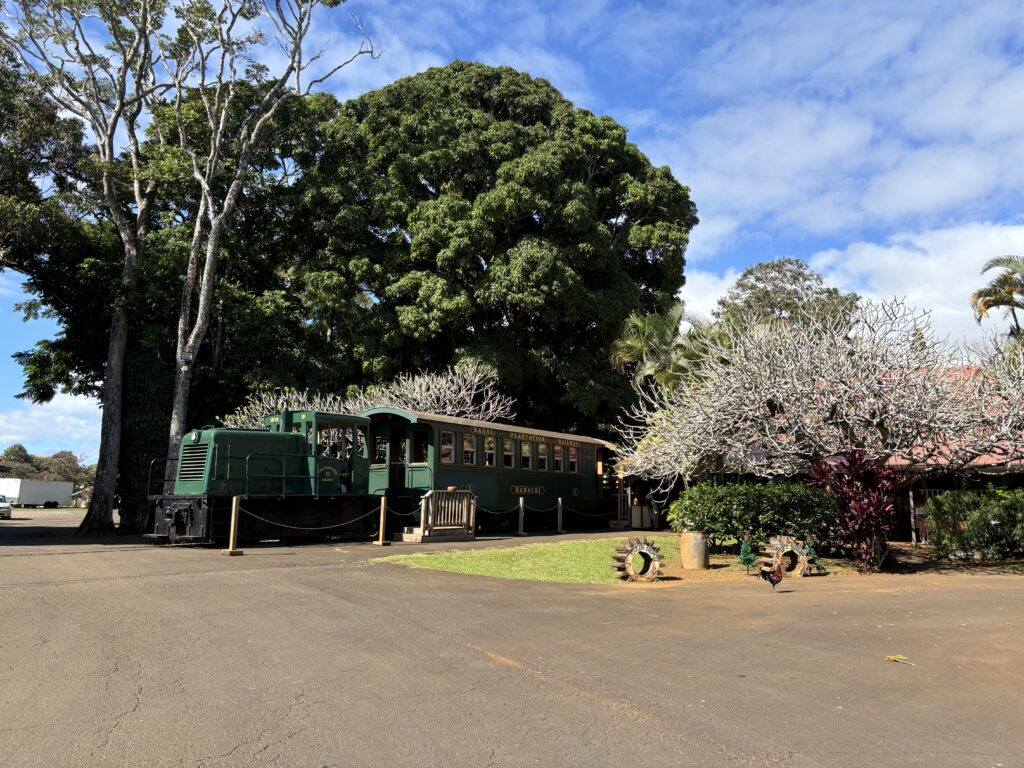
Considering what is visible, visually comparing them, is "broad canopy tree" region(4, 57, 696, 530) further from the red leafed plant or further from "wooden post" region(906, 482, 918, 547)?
the red leafed plant

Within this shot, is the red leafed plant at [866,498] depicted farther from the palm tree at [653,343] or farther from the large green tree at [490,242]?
the large green tree at [490,242]

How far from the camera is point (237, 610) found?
833 centimetres

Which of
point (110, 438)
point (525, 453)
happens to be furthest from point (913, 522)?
point (110, 438)

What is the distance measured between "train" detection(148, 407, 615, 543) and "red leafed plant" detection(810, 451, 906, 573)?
9.31 metres

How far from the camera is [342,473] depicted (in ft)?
60.8

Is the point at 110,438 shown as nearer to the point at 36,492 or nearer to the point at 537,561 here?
the point at 537,561

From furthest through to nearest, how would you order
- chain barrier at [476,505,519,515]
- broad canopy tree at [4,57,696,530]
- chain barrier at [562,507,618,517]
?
broad canopy tree at [4,57,696,530] → chain barrier at [562,507,618,517] → chain barrier at [476,505,519,515]

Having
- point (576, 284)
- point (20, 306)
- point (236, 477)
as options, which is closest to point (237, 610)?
point (236, 477)

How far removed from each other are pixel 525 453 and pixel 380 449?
4.63m

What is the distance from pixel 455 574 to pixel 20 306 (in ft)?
67.1

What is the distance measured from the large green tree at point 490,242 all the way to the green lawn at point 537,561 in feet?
37.3

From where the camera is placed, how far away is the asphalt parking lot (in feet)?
13.8

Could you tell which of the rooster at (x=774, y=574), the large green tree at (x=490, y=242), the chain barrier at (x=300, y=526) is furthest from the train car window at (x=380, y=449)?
the rooster at (x=774, y=574)

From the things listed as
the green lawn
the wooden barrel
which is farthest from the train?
the wooden barrel
